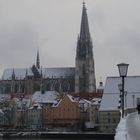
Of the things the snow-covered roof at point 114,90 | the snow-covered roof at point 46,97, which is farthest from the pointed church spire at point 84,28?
the snow-covered roof at point 114,90

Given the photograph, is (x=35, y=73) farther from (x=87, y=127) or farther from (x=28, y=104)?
(x=87, y=127)

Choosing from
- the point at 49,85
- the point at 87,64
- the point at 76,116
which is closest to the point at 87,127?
the point at 76,116

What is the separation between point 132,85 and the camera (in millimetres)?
76500

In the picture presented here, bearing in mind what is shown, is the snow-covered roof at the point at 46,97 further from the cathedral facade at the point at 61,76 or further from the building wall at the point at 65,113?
the building wall at the point at 65,113

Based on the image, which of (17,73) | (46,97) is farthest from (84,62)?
(17,73)

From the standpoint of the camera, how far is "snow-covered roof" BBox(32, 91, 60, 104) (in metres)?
127

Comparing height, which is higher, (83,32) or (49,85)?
(83,32)

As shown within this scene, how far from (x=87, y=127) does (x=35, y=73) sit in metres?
60.9

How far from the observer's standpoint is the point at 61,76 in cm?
15175

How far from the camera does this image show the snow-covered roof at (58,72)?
15338cm

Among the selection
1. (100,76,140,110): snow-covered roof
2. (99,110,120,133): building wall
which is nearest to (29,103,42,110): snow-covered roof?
(99,110,120,133): building wall

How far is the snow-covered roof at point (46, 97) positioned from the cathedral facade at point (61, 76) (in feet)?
20.1

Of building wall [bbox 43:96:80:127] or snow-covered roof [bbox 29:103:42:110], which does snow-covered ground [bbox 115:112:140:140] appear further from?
snow-covered roof [bbox 29:103:42:110]

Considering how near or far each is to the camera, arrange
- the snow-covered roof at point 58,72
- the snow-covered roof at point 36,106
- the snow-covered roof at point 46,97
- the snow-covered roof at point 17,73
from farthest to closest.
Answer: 1. the snow-covered roof at point 17,73
2. the snow-covered roof at point 58,72
3. the snow-covered roof at point 46,97
4. the snow-covered roof at point 36,106
